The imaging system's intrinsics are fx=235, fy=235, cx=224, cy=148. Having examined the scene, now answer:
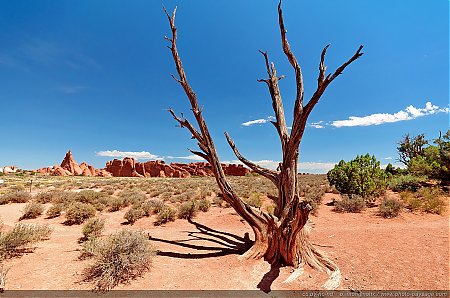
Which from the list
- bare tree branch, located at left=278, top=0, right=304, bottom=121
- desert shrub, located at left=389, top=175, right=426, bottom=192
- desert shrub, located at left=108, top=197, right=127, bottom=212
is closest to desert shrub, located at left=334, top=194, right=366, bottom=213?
desert shrub, located at left=389, top=175, right=426, bottom=192

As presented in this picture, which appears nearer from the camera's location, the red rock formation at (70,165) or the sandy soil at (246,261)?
the sandy soil at (246,261)

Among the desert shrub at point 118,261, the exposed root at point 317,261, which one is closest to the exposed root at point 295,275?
the exposed root at point 317,261

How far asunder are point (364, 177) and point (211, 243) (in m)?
10.7

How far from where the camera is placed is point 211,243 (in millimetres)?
7180

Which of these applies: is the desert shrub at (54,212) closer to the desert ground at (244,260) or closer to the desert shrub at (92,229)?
the desert ground at (244,260)

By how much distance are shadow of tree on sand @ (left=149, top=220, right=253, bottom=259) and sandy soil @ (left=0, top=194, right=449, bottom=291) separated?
Answer: 0.03 meters

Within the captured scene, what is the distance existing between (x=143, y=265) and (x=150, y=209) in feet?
21.7

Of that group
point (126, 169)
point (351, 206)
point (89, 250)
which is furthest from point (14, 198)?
point (126, 169)

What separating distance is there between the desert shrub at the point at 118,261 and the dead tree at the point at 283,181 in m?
2.40

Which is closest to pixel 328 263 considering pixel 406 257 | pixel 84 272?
pixel 406 257

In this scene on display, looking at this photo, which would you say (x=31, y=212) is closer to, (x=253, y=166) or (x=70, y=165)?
(x=253, y=166)

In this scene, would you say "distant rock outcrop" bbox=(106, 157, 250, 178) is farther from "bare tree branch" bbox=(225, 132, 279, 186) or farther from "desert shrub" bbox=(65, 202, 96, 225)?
"bare tree branch" bbox=(225, 132, 279, 186)

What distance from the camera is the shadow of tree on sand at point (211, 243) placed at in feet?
19.9

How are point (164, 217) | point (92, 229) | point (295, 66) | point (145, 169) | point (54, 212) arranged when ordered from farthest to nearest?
point (145, 169) < point (54, 212) < point (164, 217) < point (92, 229) < point (295, 66)
